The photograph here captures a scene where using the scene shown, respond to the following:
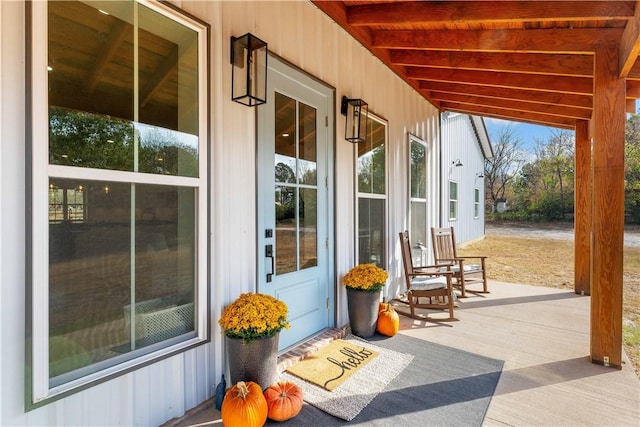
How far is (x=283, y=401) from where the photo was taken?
1.93 metres

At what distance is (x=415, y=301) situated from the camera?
163 inches

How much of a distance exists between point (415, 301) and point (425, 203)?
1955 millimetres

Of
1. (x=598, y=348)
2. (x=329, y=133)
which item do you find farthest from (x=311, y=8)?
(x=598, y=348)

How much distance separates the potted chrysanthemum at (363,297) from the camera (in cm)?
309

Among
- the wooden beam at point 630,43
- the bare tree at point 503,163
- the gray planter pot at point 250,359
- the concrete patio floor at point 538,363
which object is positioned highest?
the bare tree at point 503,163

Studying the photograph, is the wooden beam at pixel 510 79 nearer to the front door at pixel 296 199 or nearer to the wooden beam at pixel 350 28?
the wooden beam at pixel 350 28

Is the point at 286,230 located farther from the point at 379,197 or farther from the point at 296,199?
the point at 379,197

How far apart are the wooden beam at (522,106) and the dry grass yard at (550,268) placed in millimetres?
2656

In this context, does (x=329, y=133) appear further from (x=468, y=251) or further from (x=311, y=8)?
(x=468, y=251)

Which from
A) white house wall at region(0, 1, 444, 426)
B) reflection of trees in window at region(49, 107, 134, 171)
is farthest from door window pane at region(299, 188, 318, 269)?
reflection of trees in window at region(49, 107, 134, 171)

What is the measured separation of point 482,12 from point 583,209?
3.60 meters

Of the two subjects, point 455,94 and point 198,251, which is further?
point 455,94

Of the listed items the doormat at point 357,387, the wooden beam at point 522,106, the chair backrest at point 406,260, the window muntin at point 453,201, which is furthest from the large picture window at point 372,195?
the window muntin at point 453,201

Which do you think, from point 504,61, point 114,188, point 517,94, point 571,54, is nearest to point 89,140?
point 114,188
